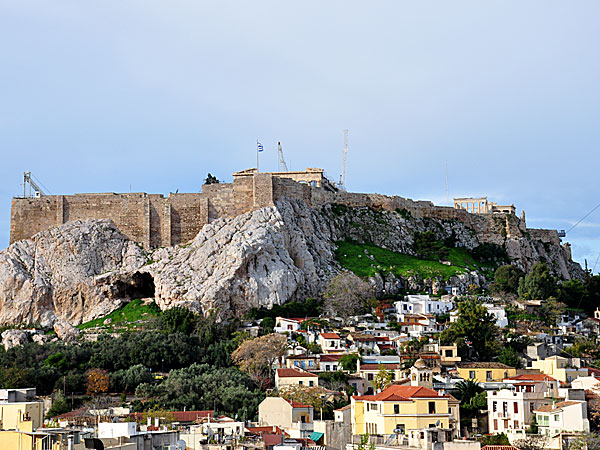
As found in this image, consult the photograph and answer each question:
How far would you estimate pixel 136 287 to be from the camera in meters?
84.5

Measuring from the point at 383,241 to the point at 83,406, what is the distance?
4224cm

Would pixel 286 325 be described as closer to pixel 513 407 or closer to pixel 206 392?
pixel 206 392

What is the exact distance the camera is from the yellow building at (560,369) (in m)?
58.9

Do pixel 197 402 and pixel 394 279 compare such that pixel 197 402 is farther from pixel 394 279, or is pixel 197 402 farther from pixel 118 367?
pixel 394 279

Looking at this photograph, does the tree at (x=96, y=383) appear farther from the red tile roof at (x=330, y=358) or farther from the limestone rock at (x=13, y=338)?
the red tile roof at (x=330, y=358)

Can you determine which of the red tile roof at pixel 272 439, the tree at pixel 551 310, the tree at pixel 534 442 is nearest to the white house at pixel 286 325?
the tree at pixel 551 310

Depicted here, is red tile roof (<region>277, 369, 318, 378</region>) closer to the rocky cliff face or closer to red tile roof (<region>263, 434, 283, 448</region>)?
the rocky cliff face

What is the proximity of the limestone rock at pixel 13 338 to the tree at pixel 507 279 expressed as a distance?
1682 inches

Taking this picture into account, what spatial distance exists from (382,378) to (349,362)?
5479 millimetres

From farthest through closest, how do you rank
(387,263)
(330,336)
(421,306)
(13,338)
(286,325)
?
(387,263) → (421,306) → (13,338) → (286,325) → (330,336)

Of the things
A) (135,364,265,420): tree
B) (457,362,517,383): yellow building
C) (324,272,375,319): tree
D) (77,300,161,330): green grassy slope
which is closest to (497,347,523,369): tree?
(457,362,517,383): yellow building

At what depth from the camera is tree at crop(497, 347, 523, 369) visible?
6600 centimetres

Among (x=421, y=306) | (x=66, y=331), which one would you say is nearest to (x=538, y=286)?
(x=421, y=306)

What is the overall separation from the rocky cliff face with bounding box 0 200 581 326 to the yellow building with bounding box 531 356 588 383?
23435 millimetres
